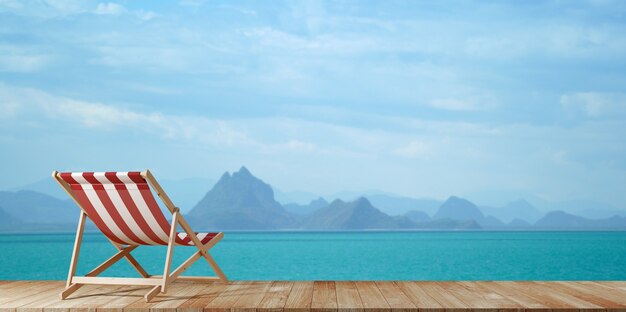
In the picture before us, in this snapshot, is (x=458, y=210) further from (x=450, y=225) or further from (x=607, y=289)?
(x=607, y=289)

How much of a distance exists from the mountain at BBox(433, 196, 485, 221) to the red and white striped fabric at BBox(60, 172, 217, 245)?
74467 millimetres

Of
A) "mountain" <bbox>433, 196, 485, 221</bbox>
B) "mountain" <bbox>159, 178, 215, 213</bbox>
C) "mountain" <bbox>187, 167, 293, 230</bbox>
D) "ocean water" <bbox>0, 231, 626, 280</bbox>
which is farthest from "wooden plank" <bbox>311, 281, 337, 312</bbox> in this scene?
"mountain" <bbox>187, 167, 293, 230</bbox>

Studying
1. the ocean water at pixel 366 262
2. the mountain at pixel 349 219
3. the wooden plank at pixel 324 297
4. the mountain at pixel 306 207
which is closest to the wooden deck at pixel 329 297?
the wooden plank at pixel 324 297

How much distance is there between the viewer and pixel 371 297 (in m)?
4.18

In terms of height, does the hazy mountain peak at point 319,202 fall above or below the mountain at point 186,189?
above

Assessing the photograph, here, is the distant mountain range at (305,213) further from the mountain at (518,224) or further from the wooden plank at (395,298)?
the wooden plank at (395,298)

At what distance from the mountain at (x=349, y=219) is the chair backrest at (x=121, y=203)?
9327 cm

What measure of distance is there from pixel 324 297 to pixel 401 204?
279ft

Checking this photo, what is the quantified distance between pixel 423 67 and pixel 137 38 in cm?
3045

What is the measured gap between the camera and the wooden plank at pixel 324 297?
3.83 meters

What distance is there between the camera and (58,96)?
250 feet

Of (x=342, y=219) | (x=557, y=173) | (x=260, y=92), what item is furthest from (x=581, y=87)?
(x=342, y=219)

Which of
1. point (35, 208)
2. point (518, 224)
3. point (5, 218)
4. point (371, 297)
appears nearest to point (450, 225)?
point (518, 224)

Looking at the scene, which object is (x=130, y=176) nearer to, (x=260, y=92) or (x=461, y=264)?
(x=461, y=264)
